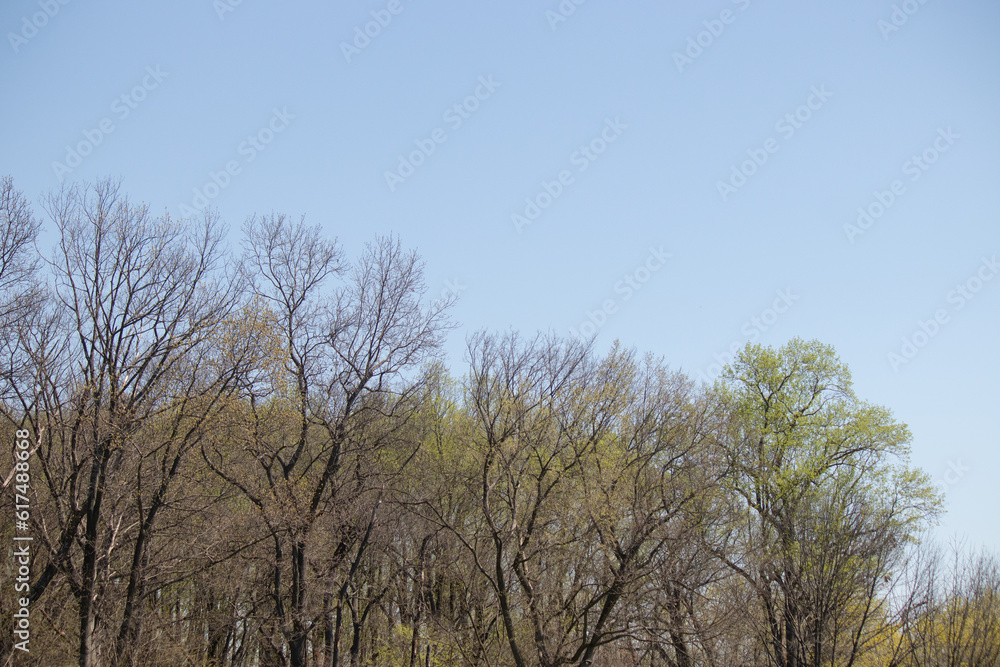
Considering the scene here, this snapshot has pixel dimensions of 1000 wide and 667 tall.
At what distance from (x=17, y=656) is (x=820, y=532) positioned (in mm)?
20337

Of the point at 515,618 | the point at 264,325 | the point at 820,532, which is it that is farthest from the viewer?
the point at 515,618

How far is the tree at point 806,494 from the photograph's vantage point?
1561 centimetres

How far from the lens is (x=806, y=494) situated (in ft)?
76.3

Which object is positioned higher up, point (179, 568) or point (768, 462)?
point (768, 462)

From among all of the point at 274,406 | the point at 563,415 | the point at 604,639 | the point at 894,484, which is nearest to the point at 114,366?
the point at 274,406

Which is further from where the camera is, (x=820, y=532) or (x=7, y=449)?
(x=7, y=449)

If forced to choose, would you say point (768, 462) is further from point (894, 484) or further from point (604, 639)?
point (604, 639)

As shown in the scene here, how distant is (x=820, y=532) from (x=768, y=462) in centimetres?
1122

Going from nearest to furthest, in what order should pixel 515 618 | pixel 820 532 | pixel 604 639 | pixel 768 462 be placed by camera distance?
pixel 820 532 → pixel 604 639 → pixel 515 618 → pixel 768 462

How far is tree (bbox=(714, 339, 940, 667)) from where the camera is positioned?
1561cm

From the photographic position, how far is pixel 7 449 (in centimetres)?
2039

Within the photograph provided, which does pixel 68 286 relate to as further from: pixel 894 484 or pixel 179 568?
pixel 894 484

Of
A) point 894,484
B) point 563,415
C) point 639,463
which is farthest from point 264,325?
point 894,484

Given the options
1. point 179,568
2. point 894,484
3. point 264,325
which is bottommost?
point 179,568
